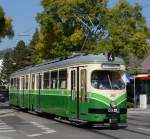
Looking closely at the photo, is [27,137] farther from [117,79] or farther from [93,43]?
[93,43]

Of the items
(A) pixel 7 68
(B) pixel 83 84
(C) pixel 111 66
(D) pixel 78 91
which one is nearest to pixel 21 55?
(A) pixel 7 68

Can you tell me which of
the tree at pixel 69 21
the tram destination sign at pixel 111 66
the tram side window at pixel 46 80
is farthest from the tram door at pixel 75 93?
the tree at pixel 69 21

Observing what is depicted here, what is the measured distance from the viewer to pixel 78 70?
76.9ft

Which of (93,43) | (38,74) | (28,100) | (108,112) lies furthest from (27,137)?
(93,43)

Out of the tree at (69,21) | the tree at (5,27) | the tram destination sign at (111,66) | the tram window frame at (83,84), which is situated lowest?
the tram window frame at (83,84)

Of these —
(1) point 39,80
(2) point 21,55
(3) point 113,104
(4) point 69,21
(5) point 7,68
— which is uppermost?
(2) point 21,55

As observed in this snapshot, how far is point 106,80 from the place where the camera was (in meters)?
22.5

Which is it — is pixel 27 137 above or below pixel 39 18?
below

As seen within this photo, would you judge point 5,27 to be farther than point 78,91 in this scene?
Yes

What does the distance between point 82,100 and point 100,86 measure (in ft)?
3.48

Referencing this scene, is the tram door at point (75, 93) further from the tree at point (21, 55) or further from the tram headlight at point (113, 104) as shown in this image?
the tree at point (21, 55)

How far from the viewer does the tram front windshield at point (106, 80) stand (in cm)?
2241

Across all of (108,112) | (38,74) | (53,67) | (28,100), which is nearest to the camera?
(108,112)

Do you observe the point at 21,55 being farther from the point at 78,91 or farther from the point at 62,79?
the point at 78,91
